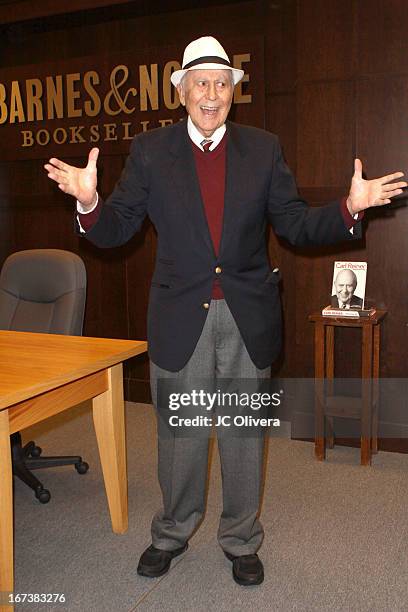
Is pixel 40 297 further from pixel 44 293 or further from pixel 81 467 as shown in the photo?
pixel 81 467

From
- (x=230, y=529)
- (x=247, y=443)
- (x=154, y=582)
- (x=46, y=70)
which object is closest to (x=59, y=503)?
(x=154, y=582)

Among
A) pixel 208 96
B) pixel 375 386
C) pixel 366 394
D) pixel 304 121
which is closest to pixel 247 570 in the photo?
pixel 366 394

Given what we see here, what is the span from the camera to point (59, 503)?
3.05 metres

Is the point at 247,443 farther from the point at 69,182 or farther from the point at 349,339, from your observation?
the point at 349,339

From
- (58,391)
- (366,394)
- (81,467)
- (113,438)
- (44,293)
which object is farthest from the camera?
(366,394)

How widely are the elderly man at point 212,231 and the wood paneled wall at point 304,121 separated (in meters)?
1.42

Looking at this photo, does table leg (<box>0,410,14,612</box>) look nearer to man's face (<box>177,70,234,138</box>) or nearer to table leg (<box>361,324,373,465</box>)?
man's face (<box>177,70,234,138</box>)

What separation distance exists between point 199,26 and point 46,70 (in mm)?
1114

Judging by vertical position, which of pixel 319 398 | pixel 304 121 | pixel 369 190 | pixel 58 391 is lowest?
pixel 319 398

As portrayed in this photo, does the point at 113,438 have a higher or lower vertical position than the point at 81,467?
higher

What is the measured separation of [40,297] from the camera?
3.02 metres

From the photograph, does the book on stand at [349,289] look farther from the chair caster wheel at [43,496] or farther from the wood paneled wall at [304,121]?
the chair caster wheel at [43,496]

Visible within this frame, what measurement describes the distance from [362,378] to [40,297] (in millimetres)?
1723

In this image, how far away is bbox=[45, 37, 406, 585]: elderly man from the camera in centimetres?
209
